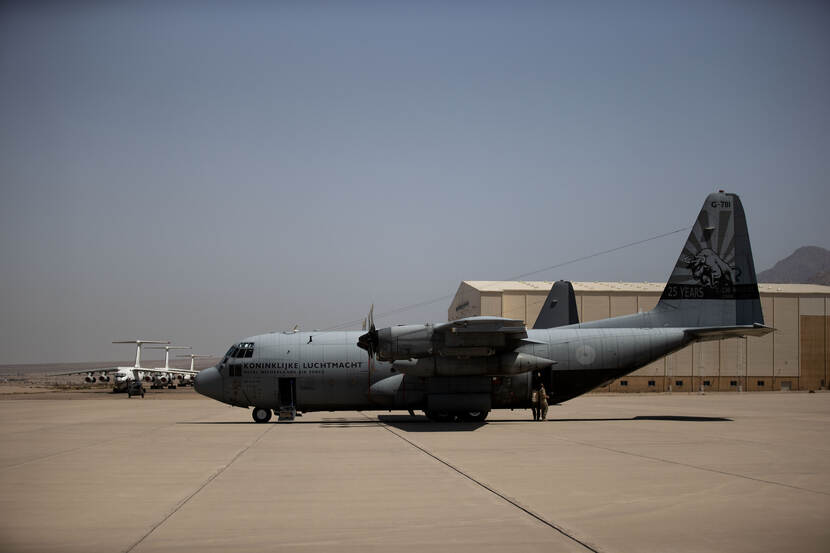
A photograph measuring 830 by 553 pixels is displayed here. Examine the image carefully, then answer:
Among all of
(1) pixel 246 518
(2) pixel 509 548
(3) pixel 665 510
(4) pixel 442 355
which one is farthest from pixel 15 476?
(4) pixel 442 355

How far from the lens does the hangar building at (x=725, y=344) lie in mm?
68688

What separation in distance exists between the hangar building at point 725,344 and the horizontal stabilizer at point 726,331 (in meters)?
41.0

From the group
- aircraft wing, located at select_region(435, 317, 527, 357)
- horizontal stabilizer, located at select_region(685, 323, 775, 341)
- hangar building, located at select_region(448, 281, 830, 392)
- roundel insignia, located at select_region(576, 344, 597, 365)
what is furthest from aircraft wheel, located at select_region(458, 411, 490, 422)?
hangar building, located at select_region(448, 281, 830, 392)

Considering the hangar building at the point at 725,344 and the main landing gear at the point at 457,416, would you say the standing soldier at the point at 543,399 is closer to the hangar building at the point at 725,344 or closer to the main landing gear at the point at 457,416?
the main landing gear at the point at 457,416

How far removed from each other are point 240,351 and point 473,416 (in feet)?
31.9

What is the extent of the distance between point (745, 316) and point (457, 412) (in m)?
12.1

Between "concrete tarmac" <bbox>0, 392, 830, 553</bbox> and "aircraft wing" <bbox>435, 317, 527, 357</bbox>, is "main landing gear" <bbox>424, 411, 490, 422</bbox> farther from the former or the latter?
"concrete tarmac" <bbox>0, 392, 830, 553</bbox>

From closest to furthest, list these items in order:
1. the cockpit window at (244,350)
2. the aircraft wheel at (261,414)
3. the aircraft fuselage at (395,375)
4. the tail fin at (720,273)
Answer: the aircraft fuselage at (395,375) → the tail fin at (720,273) → the cockpit window at (244,350) → the aircraft wheel at (261,414)

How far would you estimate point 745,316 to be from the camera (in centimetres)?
2717

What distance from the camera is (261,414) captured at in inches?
1097

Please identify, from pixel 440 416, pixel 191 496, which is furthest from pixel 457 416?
pixel 191 496

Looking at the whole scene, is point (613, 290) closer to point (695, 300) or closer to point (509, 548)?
point (695, 300)

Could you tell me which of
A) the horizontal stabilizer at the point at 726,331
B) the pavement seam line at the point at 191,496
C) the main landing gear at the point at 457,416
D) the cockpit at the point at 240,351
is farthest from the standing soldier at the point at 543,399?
the pavement seam line at the point at 191,496

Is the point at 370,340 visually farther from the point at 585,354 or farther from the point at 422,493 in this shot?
the point at 422,493
